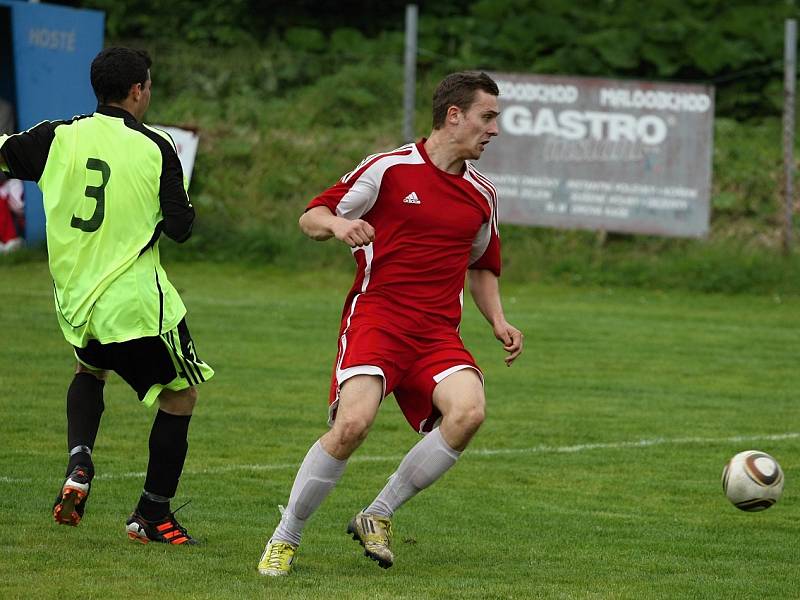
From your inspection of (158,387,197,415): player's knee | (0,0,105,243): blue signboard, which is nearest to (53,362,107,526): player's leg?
(158,387,197,415): player's knee

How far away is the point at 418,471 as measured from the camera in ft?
19.7

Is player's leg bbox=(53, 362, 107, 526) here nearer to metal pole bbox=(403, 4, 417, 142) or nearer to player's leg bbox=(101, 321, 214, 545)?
player's leg bbox=(101, 321, 214, 545)

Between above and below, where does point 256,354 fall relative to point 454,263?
below

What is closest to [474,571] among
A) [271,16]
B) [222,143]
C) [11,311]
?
[11,311]

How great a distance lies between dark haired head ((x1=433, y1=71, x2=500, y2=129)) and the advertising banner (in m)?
11.3

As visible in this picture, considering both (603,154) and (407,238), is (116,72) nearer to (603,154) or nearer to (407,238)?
(407,238)

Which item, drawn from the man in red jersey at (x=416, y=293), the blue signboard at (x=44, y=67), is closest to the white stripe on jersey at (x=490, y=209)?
the man in red jersey at (x=416, y=293)

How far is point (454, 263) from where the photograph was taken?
20.2 ft

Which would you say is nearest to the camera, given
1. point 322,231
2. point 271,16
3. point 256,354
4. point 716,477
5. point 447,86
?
point 322,231

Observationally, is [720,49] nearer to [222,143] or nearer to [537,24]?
[537,24]

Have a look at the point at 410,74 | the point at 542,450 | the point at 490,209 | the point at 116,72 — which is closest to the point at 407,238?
the point at 490,209

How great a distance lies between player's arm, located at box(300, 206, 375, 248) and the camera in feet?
17.9

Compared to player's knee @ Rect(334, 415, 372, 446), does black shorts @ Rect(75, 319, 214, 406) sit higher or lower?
higher

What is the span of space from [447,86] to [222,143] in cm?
1416
